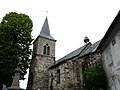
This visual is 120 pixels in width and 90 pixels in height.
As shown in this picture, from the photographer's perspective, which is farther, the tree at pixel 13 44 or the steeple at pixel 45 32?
the steeple at pixel 45 32

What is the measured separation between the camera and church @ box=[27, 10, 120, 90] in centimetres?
1859

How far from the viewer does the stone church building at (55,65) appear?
18.9m

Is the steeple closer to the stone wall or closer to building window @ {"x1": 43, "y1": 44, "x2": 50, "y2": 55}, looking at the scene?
building window @ {"x1": 43, "y1": 44, "x2": 50, "y2": 55}

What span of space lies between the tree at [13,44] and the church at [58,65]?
4406mm

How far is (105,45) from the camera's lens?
44.2 feet

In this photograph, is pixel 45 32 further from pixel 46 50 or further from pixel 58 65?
pixel 58 65

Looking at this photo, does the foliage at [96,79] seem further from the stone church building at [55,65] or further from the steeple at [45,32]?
the steeple at [45,32]

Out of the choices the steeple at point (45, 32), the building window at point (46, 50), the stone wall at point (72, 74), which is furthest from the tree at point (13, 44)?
the steeple at point (45, 32)

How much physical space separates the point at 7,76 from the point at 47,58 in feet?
33.2

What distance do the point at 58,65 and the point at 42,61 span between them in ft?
16.1

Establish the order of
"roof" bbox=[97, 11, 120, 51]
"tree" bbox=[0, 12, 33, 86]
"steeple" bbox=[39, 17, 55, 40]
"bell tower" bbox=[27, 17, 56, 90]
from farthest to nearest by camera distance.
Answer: "steeple" bbox=[39, 17, 55, 40], "bell tower" bbox=[27, 17, 56, 90], "tree" bbox=[0, 12, 33, 86], "roof" bbox=[97, 11, 120, 51]

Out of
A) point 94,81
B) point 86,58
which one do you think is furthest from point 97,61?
point 94,81

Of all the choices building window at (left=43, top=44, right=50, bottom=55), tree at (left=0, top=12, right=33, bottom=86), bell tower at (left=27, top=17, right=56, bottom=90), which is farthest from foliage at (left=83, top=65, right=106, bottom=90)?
building window at (left=43, top=44, right=50, bottom=55)

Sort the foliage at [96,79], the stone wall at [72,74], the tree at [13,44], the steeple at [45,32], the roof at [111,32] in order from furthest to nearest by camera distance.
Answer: the steeple at [45,32], the stone wall at [72,74], the tree at [13,44], the foliage at [96,79], the roof at [111,32]
